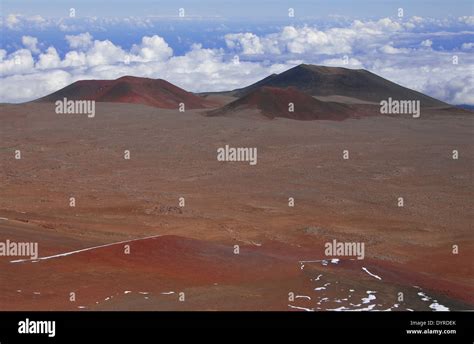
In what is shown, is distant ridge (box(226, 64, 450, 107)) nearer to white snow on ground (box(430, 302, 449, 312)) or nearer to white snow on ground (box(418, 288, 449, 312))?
white snow on ground (box(418, 288, 449, 312))

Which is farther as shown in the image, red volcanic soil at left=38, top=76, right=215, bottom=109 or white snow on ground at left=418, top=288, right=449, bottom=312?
red volcanic soil at left=38, top=76, right=215, bottom=109

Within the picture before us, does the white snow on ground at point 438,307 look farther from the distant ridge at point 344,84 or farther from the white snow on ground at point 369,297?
the distant ridge at point 344,84

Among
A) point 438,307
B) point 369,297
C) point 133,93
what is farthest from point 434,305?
point 133,93

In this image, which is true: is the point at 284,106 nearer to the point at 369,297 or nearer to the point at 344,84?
the point at 344,84

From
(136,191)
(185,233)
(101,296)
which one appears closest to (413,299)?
(101,296)

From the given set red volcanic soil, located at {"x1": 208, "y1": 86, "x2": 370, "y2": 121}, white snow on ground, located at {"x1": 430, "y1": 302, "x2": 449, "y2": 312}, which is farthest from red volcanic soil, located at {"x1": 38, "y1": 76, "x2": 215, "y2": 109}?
white snow on ground, located at {"x1": 430, "y1": 302, "x2": 449, "y2": 312}
